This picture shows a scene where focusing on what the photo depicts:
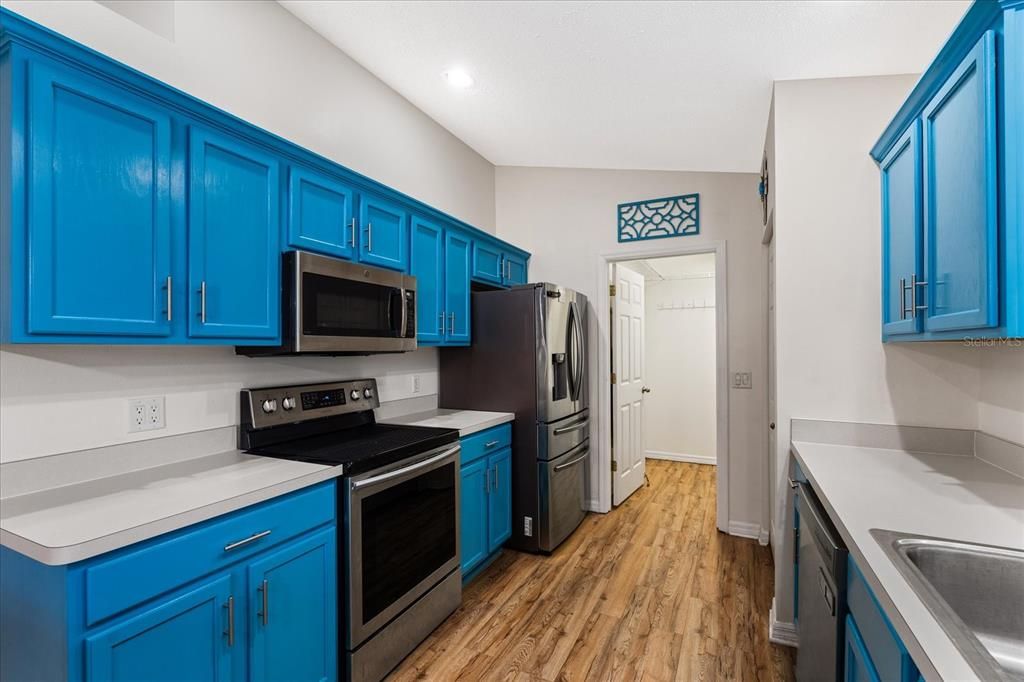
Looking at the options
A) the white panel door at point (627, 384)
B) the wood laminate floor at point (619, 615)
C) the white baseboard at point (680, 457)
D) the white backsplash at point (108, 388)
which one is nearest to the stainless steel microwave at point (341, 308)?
the white backsplash at point (108, 388)

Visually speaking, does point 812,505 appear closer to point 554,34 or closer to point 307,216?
point 554,34

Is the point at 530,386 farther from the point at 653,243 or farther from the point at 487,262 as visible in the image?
the point at 653,243

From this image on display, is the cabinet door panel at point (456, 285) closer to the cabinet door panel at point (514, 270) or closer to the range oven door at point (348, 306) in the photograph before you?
the range oven door at point (348, 306)

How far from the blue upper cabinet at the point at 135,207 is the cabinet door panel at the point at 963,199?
214cm

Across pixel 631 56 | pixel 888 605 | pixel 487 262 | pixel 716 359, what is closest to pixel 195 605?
pixel 888 605

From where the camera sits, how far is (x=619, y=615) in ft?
8.21

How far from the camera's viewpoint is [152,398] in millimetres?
1772

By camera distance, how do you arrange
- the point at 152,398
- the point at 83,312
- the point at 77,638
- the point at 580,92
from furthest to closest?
the point at 580,92
the point at 152,398
the point at 83,312
the point at 77,638

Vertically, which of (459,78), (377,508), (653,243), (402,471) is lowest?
(377,508)

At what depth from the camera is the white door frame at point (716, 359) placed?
11.6 feet

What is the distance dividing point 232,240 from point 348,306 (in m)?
0.55

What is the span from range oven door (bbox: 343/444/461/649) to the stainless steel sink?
1.59 metres

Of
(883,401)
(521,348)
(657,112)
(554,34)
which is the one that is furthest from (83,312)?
(883,401)

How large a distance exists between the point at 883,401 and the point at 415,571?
82.4 inches
